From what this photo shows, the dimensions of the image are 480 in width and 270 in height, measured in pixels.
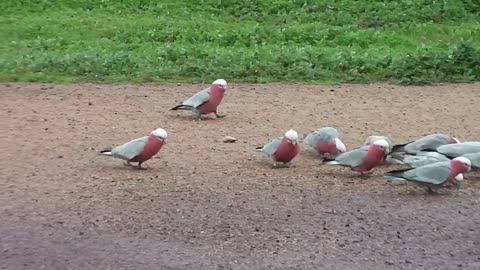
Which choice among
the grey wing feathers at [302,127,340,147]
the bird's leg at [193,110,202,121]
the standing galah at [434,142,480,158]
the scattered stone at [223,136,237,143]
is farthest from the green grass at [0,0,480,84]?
the standing galah at [434,142,480,158]

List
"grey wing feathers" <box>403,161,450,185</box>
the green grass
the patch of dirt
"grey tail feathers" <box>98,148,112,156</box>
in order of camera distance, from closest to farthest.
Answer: the patch of dirt → "grey wing feathers" <box>403,161,450,185</box> → "grey tail feathers" <box>98,148,112,156</box> → the green grass

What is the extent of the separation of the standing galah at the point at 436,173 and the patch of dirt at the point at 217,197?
0.13 metres

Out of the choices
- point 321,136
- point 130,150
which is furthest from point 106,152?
point 321,136

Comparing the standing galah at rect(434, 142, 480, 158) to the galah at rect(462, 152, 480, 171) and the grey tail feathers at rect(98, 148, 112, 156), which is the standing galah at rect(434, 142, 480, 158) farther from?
the grey tail feathers at rect(98, 148, 112, 156)

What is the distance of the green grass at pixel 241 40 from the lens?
11070 millimetres

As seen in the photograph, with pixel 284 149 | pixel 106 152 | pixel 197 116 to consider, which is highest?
pixel 284 149

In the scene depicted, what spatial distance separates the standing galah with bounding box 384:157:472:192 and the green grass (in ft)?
15.9

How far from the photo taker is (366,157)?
643 centimetres

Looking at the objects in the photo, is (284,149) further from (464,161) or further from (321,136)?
(464,161)

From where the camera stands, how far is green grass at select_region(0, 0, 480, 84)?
436 inches

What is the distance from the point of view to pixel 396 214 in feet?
18.7

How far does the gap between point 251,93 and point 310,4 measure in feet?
21.9

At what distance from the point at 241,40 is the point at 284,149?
23.0 feet

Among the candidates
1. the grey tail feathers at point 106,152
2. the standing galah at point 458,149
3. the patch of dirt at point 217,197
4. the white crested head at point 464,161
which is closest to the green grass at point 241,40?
the patch of dirt at point 217,197
